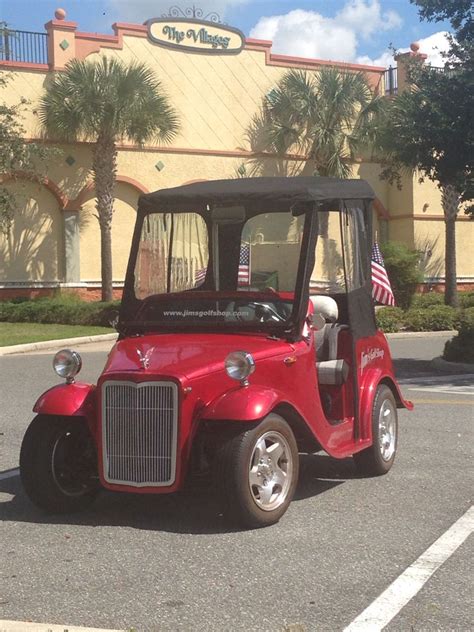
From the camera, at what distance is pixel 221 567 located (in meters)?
5.09

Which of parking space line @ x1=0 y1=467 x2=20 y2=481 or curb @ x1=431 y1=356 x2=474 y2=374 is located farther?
curb @ x1=431 y1=356 x2=474 y2=374

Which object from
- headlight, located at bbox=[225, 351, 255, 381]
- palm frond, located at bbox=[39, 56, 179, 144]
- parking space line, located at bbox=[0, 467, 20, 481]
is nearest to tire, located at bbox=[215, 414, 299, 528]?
headlight, located at bbox=[225, 351, 255, 381]

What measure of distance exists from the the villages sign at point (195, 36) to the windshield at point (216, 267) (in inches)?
1060

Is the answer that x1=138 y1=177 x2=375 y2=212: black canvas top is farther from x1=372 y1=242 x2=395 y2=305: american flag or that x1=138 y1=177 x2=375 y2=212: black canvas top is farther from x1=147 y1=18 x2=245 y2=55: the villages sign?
x1=147 y1=18 x2=245 y2=55: the villages sign

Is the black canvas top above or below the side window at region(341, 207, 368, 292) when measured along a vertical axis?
above

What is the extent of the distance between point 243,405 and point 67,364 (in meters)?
1.46

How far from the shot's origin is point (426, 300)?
31.9 metres

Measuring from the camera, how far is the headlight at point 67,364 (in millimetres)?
6410

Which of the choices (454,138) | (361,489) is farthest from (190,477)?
(454,138)

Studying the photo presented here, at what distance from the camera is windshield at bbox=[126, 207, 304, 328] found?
666 cm

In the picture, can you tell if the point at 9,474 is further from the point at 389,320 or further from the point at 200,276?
the point at 389,320

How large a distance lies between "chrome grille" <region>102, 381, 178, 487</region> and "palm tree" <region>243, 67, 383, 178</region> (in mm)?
28036

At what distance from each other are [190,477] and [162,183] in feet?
90.4

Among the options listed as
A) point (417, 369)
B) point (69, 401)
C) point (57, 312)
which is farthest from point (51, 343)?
point (69, 401)
